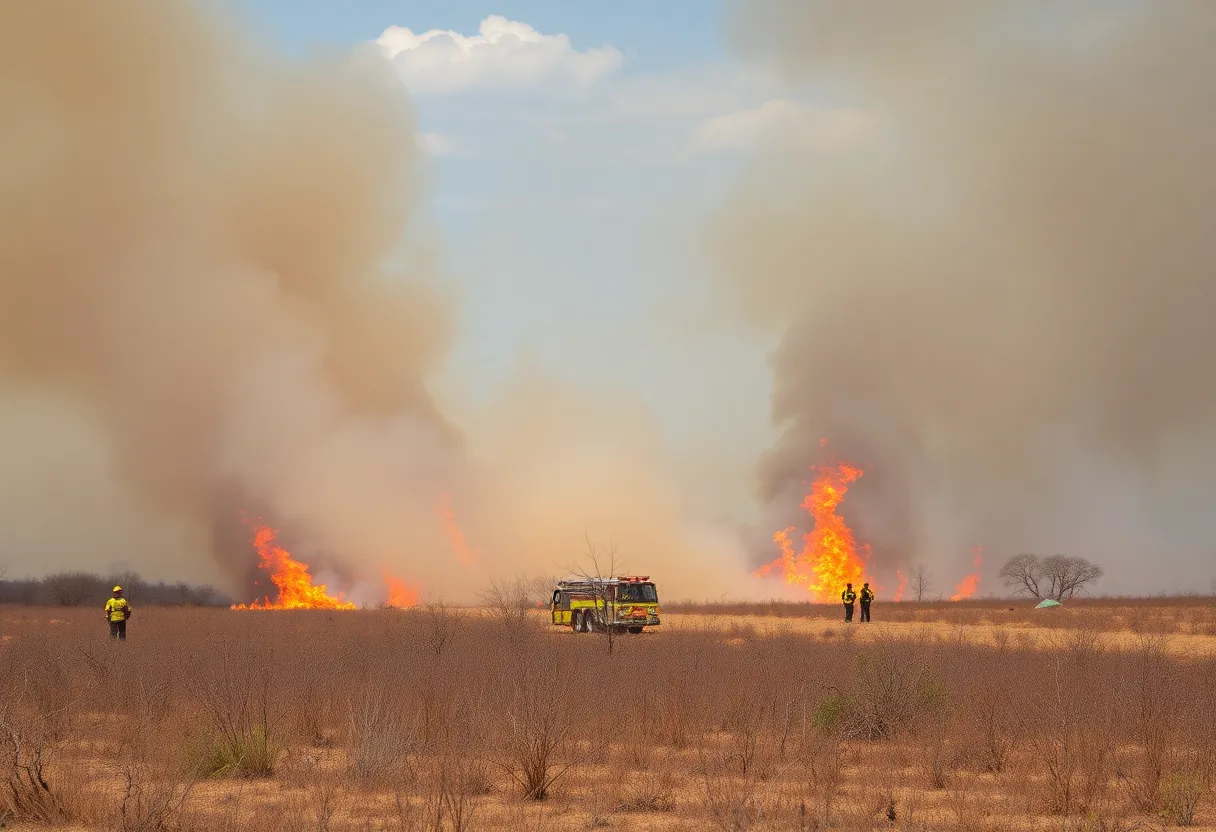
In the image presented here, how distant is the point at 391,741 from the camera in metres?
12.8

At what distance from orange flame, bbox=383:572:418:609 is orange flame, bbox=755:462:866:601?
2469 cm

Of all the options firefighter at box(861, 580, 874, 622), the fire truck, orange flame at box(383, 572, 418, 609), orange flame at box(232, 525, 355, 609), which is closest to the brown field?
the fire truck

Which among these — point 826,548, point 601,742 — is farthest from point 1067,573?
point 601,742

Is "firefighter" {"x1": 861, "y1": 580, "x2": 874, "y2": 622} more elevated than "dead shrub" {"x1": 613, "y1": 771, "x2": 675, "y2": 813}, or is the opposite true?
"firefighter" {"x1": 861, "y1": 580, "x2": 874, "y2": 622}

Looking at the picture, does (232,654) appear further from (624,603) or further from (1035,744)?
(624,603)

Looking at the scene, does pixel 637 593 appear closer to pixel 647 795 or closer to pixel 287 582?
pixel 287 582

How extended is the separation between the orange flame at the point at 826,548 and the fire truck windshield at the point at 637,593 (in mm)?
30591

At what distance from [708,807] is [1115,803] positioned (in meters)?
4.44

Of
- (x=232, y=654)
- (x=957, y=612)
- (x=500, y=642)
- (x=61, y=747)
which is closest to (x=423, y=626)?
(x=500, y=642)

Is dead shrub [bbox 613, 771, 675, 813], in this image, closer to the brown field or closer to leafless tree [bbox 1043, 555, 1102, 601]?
the brown field

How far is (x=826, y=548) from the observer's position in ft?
233

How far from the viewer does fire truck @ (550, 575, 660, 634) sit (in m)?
40.9

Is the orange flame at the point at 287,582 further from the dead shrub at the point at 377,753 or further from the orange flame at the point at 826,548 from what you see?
the dead shrub at the point at 377,753

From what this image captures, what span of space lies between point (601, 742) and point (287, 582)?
52.3 metres
